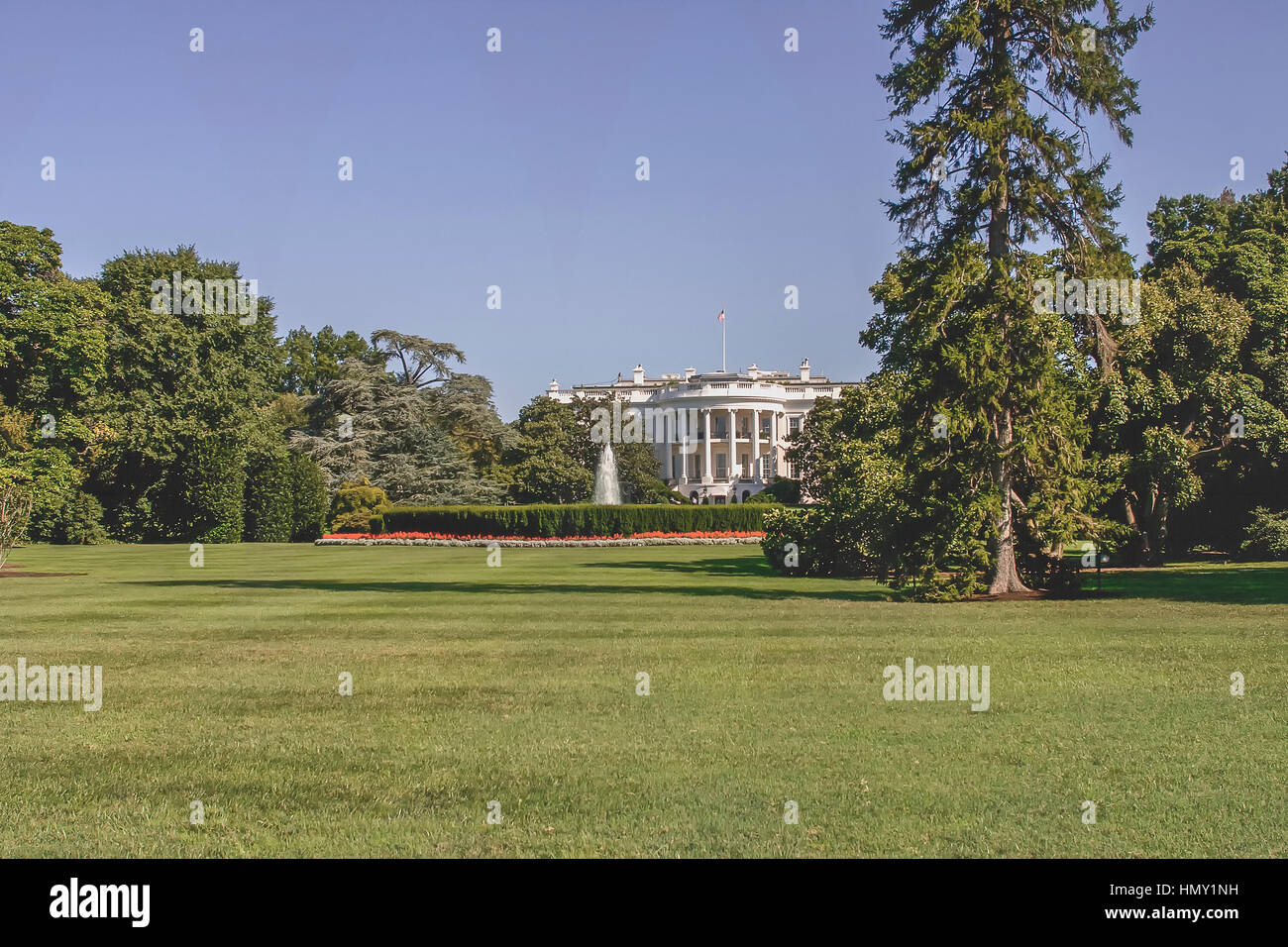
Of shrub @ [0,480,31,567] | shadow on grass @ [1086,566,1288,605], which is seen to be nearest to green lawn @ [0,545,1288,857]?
shadow on grass @ [1086,566,1288,605]

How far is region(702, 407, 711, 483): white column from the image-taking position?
108m

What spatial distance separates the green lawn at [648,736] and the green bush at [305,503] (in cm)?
4264

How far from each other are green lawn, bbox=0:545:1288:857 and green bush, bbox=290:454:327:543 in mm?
42641

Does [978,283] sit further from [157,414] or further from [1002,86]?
[157,414]

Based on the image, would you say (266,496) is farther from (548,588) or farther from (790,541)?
(548,588)

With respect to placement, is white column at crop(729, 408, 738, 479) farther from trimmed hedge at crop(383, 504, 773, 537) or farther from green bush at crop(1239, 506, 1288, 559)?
green bush at crop(1239, 506, 1288, 559)

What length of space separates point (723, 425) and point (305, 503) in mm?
58798

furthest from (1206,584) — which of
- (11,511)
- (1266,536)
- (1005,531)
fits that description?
(11,511)

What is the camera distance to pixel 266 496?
196 ft

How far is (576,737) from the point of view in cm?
931
